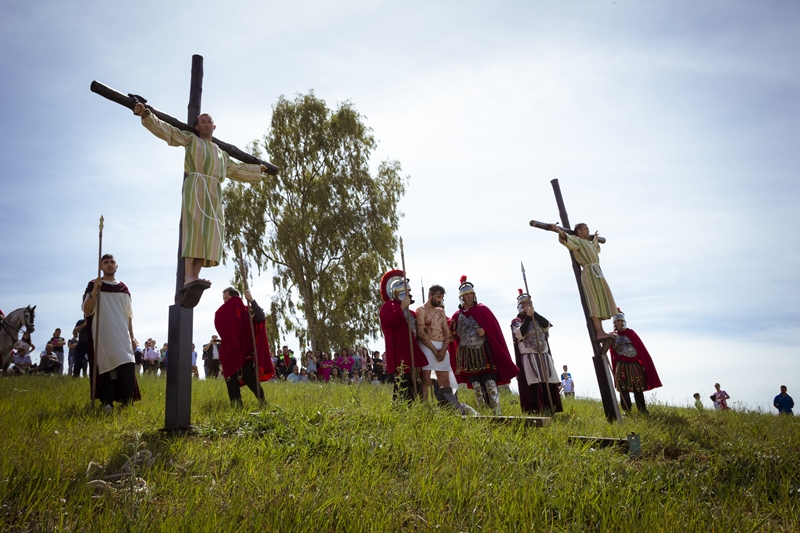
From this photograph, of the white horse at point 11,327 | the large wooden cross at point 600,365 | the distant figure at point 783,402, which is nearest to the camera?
the large wooden cross at point 600,365

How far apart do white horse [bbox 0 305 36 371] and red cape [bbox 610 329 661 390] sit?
1223cm

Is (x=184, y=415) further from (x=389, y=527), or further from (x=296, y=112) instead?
(x=296, y=112)

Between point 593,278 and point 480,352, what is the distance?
6.99 ft

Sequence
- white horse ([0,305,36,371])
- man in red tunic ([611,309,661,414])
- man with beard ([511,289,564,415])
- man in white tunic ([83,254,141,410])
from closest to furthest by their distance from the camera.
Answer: man in white tunic ([83,254,141,410])
man with beard ([511,289,564,415])
man in red tunic ([611,309,661,414])
white horse ([0,305,36,371])

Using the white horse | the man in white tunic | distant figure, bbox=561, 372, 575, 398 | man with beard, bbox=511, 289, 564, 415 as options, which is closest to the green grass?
the man in white tunic

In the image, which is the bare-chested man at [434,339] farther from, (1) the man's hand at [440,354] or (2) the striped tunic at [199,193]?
(2) the striped tunic at [199,193]

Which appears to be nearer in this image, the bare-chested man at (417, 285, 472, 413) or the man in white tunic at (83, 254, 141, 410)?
the man in white tunic at (83, 254, 141, 410)

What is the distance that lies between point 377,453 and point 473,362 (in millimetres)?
4763

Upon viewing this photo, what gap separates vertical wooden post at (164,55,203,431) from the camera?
5.82 meters

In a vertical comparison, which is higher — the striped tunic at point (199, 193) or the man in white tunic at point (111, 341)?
the striped tunic at point (199, 193)

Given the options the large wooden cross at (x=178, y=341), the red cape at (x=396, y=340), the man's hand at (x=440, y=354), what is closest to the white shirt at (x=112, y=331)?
the large wooden cross at (x=178, y=341)

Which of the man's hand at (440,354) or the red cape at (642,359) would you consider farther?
the red cape at (642,359)

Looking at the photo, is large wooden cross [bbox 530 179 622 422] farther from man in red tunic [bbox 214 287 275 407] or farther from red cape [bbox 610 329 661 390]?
man in red tunic [bbox 214 287 275 407]

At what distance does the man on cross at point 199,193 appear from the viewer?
596 centimetres
